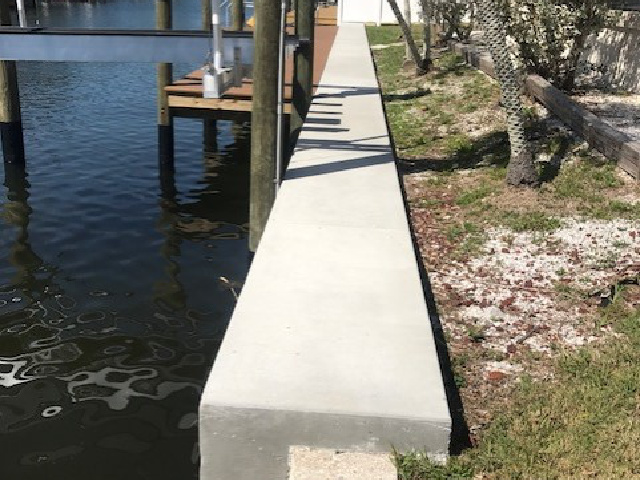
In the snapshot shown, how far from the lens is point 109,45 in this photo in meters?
11.5

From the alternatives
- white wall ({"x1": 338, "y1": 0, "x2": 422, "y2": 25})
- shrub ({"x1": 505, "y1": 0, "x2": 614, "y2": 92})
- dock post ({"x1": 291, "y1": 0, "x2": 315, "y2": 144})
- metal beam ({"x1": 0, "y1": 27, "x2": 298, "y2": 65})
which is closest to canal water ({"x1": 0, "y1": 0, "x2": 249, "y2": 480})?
dock post ({"x1": 291, "y1": 0, "x2": 315, "y2": 144})

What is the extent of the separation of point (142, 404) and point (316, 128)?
7.51 metres

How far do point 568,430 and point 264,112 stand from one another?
5.66 meters

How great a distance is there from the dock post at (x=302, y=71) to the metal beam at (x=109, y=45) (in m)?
2.73

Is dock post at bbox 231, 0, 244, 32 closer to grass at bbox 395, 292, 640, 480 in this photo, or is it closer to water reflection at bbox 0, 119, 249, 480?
water reflection at bbox 0, 119, 249, 480

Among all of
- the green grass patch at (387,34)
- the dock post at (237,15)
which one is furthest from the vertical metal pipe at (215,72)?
the green grass patch at (387,34)

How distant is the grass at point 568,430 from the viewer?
4.65 meters

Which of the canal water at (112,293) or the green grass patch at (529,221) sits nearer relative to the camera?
the canal water at (112,293)

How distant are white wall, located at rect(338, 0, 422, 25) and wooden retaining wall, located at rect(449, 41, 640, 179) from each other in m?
27.8

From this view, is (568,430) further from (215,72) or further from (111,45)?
(111,45)

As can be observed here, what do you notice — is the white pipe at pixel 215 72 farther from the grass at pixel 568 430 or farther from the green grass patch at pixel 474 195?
the grass at pixel 568 430

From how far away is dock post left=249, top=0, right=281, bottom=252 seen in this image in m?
8.74

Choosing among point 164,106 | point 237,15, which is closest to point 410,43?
point 237,15

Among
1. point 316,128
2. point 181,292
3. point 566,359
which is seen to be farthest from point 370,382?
point 316,128
